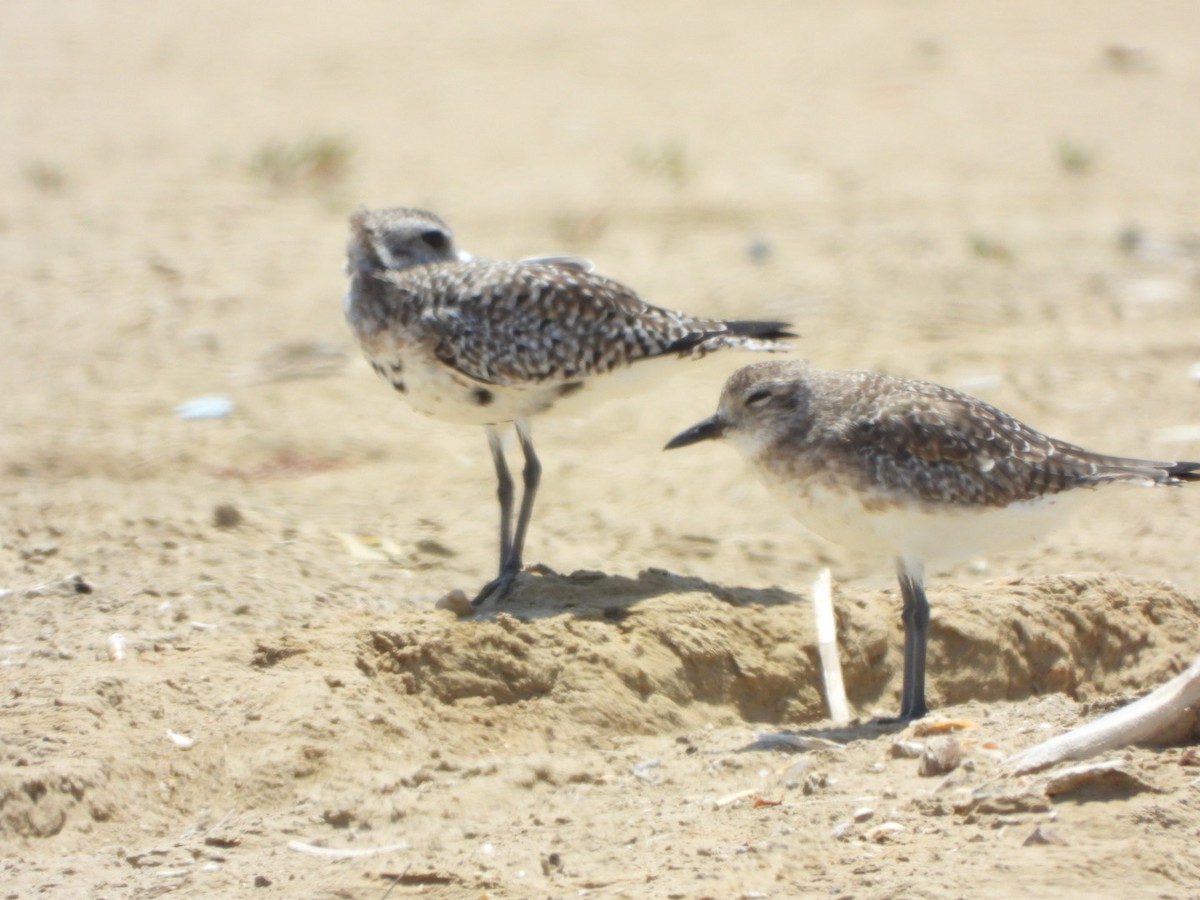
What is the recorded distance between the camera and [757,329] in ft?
27.7

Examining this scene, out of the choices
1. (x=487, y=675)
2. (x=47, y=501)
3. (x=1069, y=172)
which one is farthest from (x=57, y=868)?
(x=1069, y=172)

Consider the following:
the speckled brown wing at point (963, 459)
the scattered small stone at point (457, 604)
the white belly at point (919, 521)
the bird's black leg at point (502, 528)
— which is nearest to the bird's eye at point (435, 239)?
the bird's black leg at point (502, 528)

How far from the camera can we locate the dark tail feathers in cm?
843

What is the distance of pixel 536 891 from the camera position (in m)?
5.16

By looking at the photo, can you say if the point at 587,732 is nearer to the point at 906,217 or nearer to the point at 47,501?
the point at 47,501

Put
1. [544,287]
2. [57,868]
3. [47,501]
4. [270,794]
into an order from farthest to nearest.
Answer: [47,501]
[544,287]
[270,794]
[57,868]

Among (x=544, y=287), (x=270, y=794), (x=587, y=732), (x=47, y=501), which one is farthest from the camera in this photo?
(x=47, y=501)

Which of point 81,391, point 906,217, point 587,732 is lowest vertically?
point 81,391

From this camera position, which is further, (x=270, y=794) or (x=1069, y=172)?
(x=1069, y=172)

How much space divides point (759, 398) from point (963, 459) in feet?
2.78

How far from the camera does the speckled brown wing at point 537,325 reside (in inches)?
314

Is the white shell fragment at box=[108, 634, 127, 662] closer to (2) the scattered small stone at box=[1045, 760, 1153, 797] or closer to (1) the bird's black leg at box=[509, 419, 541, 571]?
(1) the bird's black leg at box=[509, 419, 541, 571]

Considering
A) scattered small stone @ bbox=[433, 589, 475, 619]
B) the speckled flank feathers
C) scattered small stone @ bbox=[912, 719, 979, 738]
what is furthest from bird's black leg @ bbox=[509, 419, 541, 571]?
scattered small stone @ bbox=[912, 719, 979, 738]

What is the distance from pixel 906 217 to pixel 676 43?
614 centimetres
